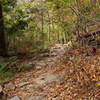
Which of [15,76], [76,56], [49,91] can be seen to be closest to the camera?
[49,91]

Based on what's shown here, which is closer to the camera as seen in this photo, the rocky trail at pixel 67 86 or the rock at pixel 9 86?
the rocky trail at pixel 67 86

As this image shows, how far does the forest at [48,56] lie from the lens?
3.62 meters

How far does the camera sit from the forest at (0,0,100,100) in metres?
3.62

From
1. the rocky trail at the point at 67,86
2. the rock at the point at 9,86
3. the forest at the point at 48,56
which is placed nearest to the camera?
the rocky trail at the point at 67,86

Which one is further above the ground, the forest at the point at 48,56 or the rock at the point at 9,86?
the forest at the point at 48,56

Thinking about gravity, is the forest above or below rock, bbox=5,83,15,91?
above

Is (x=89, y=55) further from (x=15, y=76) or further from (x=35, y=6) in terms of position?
(x=35, y=6)

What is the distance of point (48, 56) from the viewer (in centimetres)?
822

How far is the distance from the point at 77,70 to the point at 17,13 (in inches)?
197

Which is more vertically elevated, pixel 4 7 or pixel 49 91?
pixel 4 7

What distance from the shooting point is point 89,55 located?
506 cm

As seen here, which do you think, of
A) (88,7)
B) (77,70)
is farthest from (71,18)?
(77,70)

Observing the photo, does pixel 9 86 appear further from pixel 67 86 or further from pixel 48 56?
pixel 48 56

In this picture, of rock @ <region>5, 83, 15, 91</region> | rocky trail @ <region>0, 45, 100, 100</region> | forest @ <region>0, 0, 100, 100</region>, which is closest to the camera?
rocky trail @ <region>0, 45, 100, 100</region>
